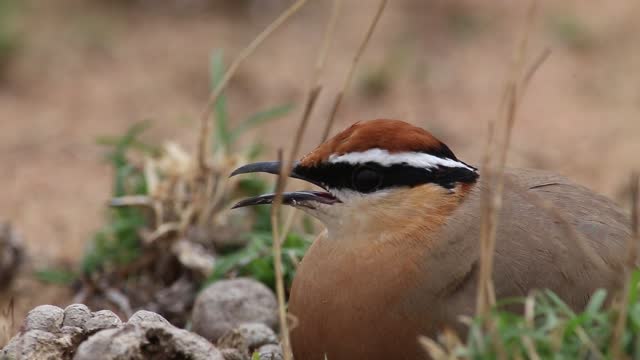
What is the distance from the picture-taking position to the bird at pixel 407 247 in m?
3.65

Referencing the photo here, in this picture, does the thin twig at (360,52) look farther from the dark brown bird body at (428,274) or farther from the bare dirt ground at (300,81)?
the bare dirt ground at (300,81)

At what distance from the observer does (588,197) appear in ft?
13.7

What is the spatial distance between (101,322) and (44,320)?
176 millimetres

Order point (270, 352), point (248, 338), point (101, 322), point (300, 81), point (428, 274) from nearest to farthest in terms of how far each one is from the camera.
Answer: point (101, 322)
point (428, 274)
point (270, 352)
point (248, 338)
point (300, 81)

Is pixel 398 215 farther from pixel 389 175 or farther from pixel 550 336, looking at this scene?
pixel 550 336

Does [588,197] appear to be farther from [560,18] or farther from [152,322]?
[560,18]

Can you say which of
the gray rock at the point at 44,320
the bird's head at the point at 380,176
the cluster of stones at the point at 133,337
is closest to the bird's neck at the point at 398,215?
the bird's head at the point at 380,176

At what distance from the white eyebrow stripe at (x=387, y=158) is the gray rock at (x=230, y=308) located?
0.87 metres

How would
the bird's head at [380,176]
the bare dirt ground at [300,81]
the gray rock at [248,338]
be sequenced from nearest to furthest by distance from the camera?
the bird's head at [380,176] < the gray rock at [248,338] < the bare dirt ground at [300,81]

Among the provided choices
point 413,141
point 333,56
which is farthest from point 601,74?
point 413,141

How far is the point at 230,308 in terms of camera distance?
4.41 meters

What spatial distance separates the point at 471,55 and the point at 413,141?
494cm

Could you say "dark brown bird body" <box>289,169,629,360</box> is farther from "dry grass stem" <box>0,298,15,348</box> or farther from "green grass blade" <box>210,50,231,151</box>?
"green grass blade" <box>210,50,231,151</box>

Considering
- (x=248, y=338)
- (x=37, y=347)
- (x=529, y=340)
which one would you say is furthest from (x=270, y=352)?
(x=529, y=340)
